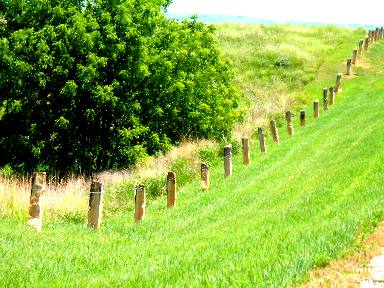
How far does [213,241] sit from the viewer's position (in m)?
8.67

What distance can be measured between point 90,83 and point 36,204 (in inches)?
453

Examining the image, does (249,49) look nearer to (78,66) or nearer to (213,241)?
(78,66)

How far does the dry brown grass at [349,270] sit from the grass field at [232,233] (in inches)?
6.3

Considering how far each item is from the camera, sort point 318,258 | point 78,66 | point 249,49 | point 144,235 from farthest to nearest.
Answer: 1. point 249,49
2. point 78,66
3. point 144,235
4. point 318,258

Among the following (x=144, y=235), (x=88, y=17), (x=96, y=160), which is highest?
(x=88, y=17)

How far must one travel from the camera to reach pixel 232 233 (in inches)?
361

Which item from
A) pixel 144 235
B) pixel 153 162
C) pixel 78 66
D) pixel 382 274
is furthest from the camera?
pixel 153 162

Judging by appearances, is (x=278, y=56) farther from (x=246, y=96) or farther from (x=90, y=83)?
(x=90, y=83)

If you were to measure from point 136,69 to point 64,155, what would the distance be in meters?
5.03

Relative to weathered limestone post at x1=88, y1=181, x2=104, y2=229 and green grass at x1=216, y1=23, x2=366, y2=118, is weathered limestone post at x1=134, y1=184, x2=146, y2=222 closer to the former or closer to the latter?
weathered limestone post at x1=88, y1=181, x2=104, y2=229

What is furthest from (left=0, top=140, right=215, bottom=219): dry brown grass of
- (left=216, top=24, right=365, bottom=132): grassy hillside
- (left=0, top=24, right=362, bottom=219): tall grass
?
(left=216, top=24, right=365, bottom=132): grassy hillside

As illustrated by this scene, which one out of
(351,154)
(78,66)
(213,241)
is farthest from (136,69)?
(213,241)

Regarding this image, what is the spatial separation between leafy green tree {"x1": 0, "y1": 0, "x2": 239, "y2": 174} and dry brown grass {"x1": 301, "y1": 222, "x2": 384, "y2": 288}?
17082 mm

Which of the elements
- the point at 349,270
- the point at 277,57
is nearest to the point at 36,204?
the point at 349,270
